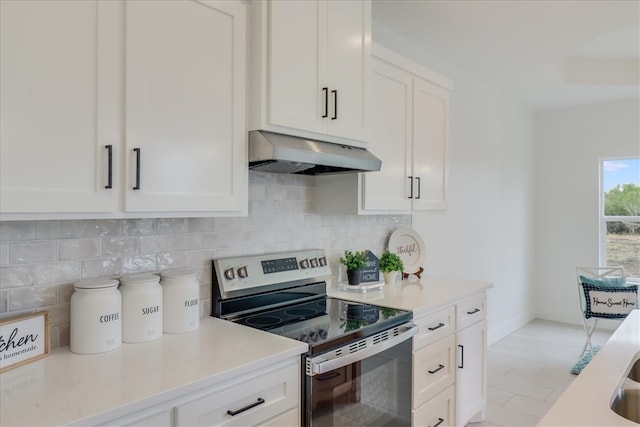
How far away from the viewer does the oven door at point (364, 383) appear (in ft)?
5.06

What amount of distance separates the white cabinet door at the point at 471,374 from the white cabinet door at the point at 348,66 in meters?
1.35

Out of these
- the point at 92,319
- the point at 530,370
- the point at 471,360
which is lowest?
the point at 530,370

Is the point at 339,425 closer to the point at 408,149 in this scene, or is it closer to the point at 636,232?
the point at 408,149

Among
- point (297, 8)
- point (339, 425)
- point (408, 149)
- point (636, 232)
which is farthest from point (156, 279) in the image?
point (636, 232)

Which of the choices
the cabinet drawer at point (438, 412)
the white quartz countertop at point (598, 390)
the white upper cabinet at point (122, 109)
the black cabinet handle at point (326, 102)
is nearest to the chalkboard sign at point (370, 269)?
the cabinet drawer at point (438, 412)

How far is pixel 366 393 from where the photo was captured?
183cm

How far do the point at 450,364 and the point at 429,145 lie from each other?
1315mm

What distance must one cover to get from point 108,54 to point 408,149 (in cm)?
172

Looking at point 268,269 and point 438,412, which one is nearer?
point 268,269

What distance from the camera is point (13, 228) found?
1.38 m

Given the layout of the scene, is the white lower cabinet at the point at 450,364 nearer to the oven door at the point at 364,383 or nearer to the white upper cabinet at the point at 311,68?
the oven door at the point at 364,383

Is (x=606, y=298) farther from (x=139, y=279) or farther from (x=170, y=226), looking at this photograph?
(x=139, y=279)

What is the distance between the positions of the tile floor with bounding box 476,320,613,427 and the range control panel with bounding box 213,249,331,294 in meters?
1.62

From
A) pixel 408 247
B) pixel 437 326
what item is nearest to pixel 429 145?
pixel 408 247
